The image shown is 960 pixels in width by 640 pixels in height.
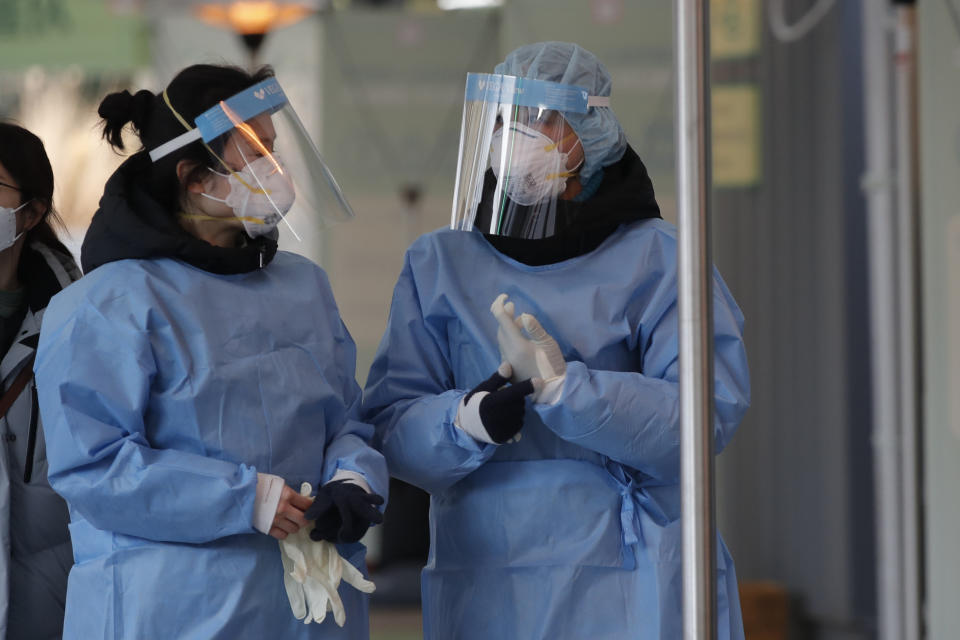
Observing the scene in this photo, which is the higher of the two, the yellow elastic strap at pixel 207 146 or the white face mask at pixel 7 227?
the yellow elastic strap at pixel 207 146

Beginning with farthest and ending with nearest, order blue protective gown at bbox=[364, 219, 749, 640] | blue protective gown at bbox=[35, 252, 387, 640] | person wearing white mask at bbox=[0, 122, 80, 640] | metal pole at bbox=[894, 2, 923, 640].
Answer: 1. metal pole at bbox=[894, 2, 923, 640]
2. person wearing white mask at bbox=[0, 122, 80, 640]
3. blue protective gown at bbox=[364, 219, 749, 640]
4. blue protective gown at bbox=[35, 252, 387, 640]

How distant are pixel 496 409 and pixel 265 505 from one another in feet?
1.10

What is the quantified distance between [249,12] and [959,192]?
9.11 feet

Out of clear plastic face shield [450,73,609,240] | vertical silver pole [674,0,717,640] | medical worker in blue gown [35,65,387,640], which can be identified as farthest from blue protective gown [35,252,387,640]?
vertical silver pole [674,0,717,640]

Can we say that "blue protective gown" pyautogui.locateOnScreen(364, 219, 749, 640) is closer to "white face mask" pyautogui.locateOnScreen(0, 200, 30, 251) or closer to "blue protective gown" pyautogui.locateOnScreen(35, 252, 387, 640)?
"blue protective gown" pyautogui.locateOnScreen(35, 252, 387, 640)

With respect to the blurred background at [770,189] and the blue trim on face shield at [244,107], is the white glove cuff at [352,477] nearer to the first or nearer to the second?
the blue trim on face shield at [244,107]

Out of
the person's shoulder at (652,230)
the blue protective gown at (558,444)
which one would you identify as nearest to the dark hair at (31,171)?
the blue protective gown at (558,444)

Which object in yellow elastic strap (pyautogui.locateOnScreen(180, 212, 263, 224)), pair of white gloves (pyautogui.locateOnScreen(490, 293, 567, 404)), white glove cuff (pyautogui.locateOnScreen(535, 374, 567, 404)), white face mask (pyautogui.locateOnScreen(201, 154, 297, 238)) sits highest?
white face mask (pyautogui.locateOnScreen(201, 154, 297, 238))

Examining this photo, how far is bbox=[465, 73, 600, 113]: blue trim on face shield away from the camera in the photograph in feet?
5.63

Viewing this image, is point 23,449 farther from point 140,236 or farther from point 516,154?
point 516,154

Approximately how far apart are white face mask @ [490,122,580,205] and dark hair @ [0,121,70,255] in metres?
0.79

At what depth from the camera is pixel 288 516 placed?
151 centimetres

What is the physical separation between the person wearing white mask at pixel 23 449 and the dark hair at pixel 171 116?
312 mm

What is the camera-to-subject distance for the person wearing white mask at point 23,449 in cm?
180
